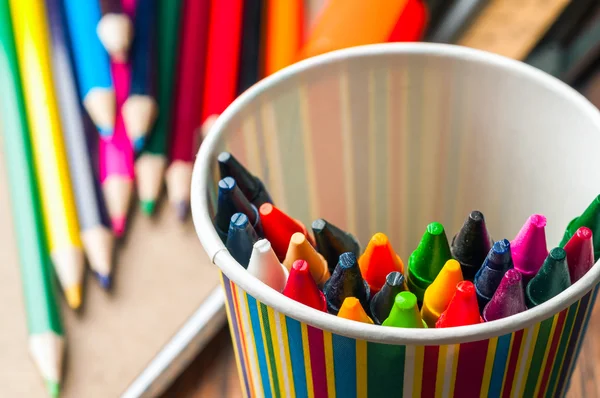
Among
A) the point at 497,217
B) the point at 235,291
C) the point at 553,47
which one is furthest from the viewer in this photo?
the point at 553,47

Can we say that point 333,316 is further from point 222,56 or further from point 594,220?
point 222,56

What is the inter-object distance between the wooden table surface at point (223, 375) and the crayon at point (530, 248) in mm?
255

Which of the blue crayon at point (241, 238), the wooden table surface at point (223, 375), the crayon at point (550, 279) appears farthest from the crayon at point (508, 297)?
the wooden table surface at point (223, 375)

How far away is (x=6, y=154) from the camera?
538 millimetres

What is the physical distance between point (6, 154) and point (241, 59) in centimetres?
20

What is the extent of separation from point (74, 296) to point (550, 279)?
0.36 m

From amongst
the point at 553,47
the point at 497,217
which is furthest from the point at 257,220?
the point at 553,47

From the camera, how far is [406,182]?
1.46 feet

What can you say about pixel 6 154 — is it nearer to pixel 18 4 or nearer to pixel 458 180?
pixel 18 4

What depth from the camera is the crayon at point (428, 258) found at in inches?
12.6

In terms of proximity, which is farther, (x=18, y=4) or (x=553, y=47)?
(x=553, y=47)

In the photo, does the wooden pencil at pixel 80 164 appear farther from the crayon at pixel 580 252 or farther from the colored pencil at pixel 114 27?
the crayon at pixel 580 252

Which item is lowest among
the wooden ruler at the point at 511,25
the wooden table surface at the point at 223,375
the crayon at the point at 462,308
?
the wooden table surface at the point at 223,375

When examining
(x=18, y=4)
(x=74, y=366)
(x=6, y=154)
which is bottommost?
(x=74, y=366)
